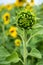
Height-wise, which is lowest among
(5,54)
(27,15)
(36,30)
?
(5,54)

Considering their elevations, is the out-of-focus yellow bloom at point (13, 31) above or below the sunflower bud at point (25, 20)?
below

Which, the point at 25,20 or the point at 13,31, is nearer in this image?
the point at 25,20

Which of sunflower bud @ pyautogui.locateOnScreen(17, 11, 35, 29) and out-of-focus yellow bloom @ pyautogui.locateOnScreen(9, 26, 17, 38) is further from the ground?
sunflower bud @ pyautogui.locateOnScreen(17, 11, 35, 29)

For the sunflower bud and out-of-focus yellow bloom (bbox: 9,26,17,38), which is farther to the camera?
out-of-focus yellow bloom (bbox: 9,26,17,38)

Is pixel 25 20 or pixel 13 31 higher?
pixel 25 20

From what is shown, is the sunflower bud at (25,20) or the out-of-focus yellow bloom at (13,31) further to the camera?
the out-of-focus yellow bloom at (13,31)

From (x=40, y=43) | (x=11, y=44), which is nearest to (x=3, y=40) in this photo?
(x=11, y=44)

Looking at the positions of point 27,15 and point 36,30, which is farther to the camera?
point 36,30

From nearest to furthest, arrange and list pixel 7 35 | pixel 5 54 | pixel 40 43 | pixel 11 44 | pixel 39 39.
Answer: pixel 5 54, pixel 39 39, pixel 40 43, pixel 11 44, pixel 7 35

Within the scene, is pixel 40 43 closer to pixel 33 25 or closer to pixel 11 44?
pixel 11 44

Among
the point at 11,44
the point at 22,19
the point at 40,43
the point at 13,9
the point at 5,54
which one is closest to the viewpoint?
the point at 22,19

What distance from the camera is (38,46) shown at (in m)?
2.27

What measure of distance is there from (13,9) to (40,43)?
1.64 m

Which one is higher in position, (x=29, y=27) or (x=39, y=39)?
(x=29, y=27)
